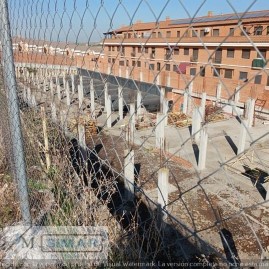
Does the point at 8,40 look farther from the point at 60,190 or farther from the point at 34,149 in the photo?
the point at 34,149

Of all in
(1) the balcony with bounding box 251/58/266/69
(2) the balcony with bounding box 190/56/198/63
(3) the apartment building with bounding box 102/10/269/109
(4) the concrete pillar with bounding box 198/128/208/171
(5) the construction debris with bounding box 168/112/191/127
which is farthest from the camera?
(2) the balcony with bounding box 190/56/198/63

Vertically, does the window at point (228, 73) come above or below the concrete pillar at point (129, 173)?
below

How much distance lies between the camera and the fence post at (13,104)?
2416 millimetres

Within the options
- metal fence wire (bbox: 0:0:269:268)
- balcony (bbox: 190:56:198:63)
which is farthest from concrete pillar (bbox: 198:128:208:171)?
balcony (bbox: 190:56:198:63)

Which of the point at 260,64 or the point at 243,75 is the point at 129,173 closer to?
the point at 260,64

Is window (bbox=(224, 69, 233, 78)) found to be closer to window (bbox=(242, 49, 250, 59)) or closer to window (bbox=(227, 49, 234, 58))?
window (bbox=(227, 49, 234, 58))

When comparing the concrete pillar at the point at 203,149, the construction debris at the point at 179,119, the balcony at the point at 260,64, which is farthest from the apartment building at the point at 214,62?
the concrete pillar at the point at 203,149

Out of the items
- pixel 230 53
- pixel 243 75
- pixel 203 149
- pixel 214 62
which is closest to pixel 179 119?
pixel 203 149

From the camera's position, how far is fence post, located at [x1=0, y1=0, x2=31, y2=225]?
2.42 meters

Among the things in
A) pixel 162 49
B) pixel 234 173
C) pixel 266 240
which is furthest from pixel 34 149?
pixel 162 49

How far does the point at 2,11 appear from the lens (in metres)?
2.37

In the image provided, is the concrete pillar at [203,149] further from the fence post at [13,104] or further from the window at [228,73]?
the window at [228,73]

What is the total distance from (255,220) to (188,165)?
2.99m

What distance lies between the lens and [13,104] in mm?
2672
